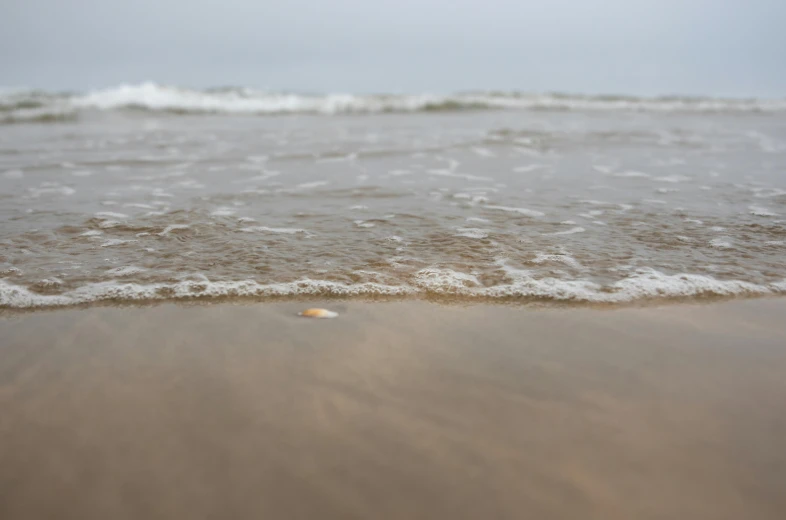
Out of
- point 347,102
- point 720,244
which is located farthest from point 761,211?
point 347,102

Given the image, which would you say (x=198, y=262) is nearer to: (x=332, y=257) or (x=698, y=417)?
(x=332, y=257)

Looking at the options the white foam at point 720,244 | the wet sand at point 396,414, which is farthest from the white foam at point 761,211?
the wet sand at point 396,414

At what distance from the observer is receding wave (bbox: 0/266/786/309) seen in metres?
2.71

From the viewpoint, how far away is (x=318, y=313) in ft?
8.27

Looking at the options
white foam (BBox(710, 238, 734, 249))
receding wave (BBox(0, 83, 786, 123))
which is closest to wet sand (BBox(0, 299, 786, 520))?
white foam (BBox(710, 238, 734, 249))

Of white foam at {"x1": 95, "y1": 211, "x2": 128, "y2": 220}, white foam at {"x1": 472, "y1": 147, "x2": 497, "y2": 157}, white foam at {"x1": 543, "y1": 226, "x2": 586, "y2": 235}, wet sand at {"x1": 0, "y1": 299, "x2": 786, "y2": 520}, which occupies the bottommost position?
wet sand at {"x1": 0, "y1": 299, "x2": 786, "y2": 520}

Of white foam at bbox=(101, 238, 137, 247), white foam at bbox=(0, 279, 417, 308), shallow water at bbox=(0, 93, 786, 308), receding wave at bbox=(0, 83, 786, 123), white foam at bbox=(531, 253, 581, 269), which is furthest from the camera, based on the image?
receding wave at bbox=(0, 83, 786, 123)

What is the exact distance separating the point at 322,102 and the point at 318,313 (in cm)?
1653

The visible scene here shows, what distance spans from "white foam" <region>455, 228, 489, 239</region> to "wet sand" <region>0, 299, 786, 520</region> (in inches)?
45.0

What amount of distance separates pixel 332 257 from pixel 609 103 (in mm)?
18222

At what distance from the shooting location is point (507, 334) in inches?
91.6

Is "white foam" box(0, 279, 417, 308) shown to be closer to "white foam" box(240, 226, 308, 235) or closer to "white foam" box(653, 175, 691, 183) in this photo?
"white foam" box(240, 226, 308, 235)

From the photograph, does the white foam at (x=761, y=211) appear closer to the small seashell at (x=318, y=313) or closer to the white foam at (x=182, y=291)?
the white foam at (x=182, y=291)

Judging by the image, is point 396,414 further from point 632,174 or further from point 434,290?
point 632,174
